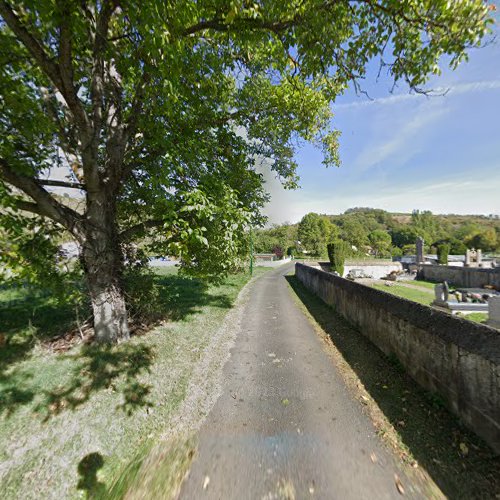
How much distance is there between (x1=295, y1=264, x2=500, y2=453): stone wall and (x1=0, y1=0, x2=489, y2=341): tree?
3847 mm

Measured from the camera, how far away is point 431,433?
3164mm

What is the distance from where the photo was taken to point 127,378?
14.8 feet

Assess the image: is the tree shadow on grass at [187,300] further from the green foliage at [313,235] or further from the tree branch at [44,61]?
the green foliage at [313,235]

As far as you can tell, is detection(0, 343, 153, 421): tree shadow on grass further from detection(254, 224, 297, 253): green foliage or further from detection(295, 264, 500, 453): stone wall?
detection(254, 224, 297, 253): green foliage

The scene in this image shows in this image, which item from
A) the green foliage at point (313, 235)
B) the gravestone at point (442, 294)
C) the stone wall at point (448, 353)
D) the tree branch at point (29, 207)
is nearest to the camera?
the stone wall at point (448, 353)

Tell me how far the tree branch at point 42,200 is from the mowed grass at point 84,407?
2824mm

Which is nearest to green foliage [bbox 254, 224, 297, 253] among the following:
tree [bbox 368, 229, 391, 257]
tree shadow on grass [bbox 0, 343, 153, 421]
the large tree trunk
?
tree [bbox 368, 229, 391, 257]

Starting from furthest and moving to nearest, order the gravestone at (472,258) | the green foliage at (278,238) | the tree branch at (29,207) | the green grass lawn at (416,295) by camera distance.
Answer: the green foliage at (278,238) → the gravestone at (472,258) → the green grass lawn at (416,295) → the tree branch at (29,207)

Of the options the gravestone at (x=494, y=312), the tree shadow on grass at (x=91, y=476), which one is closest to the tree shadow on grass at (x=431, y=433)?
the tree shadow on grass at (x=91, y=476)

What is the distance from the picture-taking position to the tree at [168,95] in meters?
3.49

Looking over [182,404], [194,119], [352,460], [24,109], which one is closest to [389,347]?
[352,460]

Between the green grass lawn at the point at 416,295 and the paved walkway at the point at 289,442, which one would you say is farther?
the green grass lawn at the point at 416,295

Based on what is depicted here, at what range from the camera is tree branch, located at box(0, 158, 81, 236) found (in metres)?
4.57

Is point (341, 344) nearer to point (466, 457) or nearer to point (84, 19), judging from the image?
point (466, 457)
